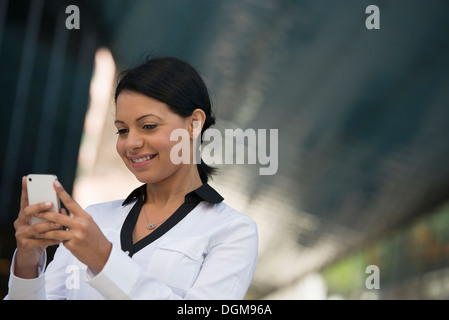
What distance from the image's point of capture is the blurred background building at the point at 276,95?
796 centimetres

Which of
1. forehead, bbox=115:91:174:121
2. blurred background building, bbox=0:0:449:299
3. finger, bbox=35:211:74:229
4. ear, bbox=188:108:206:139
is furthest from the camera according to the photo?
blurred background building, bbox=0:0:449:299

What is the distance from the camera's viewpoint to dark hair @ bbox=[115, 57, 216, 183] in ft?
5.45

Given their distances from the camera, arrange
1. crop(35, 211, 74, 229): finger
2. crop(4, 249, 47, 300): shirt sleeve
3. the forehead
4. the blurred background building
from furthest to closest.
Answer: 1. the blurred background building
2. the forehead
3. crop(4, 249, 47, 300): shirt sleeve
4. crop(35, 211, 74, 229): finger

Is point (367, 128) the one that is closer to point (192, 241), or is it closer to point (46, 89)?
point (46, 89)

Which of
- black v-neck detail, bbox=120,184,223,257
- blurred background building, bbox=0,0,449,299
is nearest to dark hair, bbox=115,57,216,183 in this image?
black v-neck detail, bbox=120,184,223,257

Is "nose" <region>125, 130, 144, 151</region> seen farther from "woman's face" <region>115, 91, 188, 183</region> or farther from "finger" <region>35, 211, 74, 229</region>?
"finger" <region>35, 211, 74, 229</region>

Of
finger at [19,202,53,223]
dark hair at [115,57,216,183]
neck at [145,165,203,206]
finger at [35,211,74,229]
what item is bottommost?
finger at [35,211,74,229]

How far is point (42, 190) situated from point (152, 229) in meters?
0.45

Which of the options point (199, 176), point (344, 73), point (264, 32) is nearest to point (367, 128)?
point (344, 73)

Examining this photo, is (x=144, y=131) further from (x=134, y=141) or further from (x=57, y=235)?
(x=57, y=235)

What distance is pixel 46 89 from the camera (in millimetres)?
8664

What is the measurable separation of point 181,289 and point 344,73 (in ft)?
25.9

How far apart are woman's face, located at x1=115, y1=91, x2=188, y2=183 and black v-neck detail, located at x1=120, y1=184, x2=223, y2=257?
0.15 meters

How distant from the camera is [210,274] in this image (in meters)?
1.54
